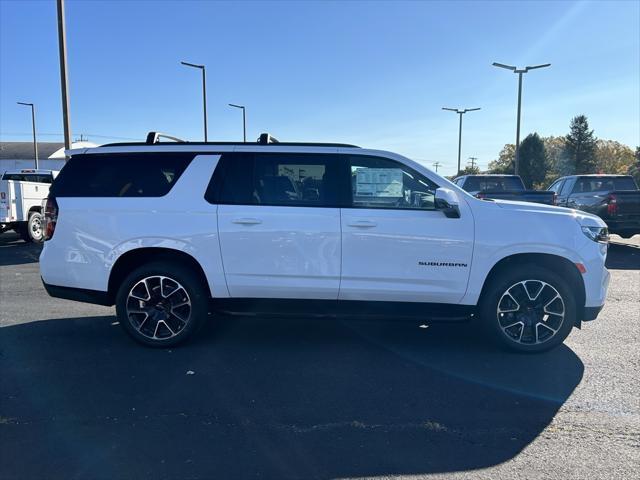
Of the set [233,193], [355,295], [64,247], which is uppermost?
[233,193]

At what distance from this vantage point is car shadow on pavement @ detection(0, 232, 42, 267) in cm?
1074

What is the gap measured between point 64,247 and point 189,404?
2244 mm

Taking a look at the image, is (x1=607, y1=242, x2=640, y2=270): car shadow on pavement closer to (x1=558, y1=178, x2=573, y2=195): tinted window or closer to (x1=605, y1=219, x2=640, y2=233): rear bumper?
(x1=605, y1=219, x2=640, y2=233): rear bumper

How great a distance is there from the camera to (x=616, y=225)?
11602 mm

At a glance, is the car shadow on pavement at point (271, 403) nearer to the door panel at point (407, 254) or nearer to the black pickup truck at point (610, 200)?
the door panel at point (407, 254)

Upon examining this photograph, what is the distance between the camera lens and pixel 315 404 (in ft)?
11.9

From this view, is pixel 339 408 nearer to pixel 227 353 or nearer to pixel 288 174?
pixel 227 353

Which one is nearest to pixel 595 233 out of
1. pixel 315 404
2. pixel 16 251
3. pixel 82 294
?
pixel 315 404

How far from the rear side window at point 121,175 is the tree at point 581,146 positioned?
273ft

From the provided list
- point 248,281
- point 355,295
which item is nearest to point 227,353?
point 248,281

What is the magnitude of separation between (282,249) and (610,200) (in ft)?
33.7

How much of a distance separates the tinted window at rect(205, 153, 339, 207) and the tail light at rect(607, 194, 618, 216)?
9754 mm

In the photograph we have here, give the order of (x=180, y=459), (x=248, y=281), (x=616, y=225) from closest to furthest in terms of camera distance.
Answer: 1. (x=180, y=459)
2. (x=248, y=281)
3. (x=616, y=225)

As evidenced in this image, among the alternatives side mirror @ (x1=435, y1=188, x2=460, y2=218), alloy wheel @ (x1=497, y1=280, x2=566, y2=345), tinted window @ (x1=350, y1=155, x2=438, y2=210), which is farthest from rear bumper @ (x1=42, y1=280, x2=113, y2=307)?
alloy wheel @ (x1=497, y1=280, x2=566, y2=345)
